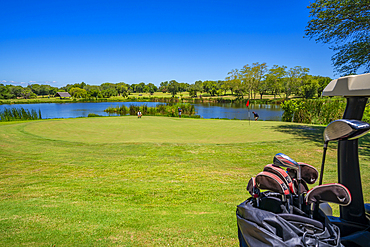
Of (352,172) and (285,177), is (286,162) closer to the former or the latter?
(285,177)

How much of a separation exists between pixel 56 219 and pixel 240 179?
13.9 ft

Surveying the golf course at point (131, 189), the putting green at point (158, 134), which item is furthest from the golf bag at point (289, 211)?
the putting green at point (158, 134)

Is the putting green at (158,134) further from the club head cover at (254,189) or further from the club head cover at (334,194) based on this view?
the club head cover at (334,194)

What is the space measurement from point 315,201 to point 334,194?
139 mm

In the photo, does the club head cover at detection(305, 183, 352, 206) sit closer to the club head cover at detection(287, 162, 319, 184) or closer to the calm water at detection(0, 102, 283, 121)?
Answer: the club head cover at detection(287, 162, 319, 184)

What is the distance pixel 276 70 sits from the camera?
95625mm

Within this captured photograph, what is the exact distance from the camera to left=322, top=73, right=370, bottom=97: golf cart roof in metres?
1.73

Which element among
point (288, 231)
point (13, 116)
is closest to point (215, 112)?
point (13, 116)

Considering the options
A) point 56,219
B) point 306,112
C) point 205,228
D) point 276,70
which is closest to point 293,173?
point 205,228

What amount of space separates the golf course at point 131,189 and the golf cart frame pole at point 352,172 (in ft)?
4.73

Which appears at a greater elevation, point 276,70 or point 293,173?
point 276,70

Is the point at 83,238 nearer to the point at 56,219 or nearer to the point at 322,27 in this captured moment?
the point at 56,219

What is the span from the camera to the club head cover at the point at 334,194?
5.13 ft

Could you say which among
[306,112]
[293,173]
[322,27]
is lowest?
[306,112]
